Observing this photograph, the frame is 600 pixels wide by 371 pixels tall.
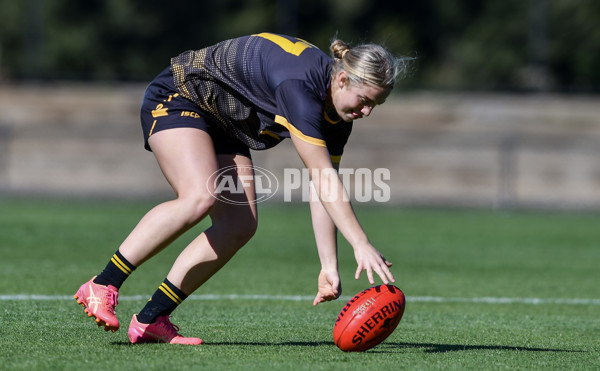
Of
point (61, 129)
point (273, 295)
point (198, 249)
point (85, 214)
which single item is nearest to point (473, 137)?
point (61, 129)

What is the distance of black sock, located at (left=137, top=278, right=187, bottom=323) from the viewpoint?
4844mm

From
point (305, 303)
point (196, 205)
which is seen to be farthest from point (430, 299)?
point (196, 205)

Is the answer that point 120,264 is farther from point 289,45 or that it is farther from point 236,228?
point 289,45

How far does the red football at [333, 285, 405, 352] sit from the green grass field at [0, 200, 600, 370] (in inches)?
3.1

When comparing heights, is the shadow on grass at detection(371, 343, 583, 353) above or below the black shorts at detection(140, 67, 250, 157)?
below

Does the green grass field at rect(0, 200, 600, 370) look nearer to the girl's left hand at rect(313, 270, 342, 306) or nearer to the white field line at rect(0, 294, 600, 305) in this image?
the white field line at rect(0, 294, 600, 305)

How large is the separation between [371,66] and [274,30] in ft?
129

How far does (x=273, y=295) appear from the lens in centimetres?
718

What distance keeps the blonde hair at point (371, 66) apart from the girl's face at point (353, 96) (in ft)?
0.08

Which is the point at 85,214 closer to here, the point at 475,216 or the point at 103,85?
the point at 475,216

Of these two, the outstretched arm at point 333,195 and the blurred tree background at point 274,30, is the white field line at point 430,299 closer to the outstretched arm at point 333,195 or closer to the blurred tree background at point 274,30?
the outstretched arm at point 333,195

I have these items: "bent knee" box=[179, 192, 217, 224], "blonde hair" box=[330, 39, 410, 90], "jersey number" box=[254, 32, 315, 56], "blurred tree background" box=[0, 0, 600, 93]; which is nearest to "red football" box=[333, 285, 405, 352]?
"bent knee" box=[179, 192, 217, 224]

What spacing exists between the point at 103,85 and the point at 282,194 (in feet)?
49.1

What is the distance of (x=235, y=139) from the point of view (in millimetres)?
4988
